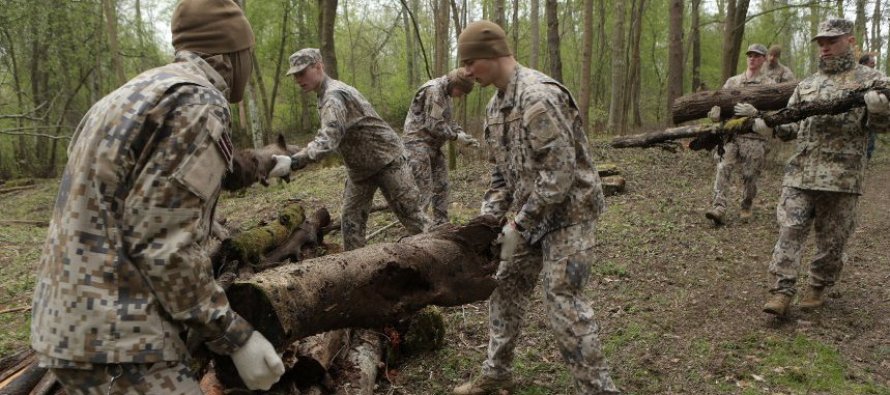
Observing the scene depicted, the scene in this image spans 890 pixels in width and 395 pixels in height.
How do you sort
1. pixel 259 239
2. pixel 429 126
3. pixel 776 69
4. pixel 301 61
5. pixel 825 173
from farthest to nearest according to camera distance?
pixel 776 69
pixel 429 126
pixel 301 61
pixel 259 239
pixel 825 173

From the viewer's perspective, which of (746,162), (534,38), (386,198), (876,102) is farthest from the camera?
(534,38)

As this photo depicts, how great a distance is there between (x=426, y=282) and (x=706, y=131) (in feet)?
12.4

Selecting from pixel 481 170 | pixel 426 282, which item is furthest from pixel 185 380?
pixel 481 170

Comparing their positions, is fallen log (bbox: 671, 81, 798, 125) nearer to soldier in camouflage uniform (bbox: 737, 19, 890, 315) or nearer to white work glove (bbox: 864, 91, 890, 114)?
soldier in camouflage uniform (bbox: 737, 19, 890, 315)

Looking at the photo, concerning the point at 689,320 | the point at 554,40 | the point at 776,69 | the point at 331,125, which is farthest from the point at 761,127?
the point at 554,40

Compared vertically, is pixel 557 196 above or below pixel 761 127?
below

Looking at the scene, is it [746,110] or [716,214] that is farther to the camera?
[716,214]

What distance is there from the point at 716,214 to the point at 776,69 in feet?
9.33

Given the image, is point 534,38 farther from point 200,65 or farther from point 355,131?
point 200,65

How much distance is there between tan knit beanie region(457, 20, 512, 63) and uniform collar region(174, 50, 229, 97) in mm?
1615

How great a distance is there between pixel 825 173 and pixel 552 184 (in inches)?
121

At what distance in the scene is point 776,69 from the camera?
28.6 ft

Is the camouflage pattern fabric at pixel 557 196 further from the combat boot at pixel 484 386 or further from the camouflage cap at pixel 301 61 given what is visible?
the camouflage cap at pixel 301 61

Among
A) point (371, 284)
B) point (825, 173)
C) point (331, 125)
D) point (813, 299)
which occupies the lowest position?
point (813, 299)
